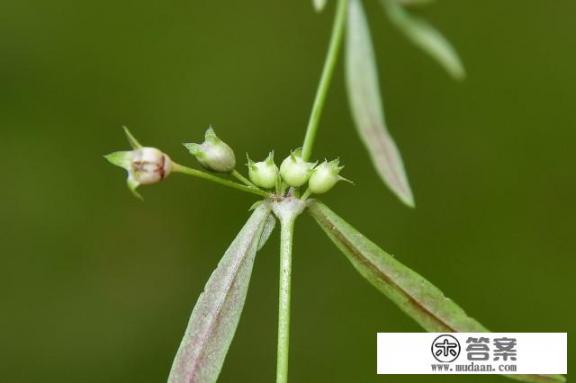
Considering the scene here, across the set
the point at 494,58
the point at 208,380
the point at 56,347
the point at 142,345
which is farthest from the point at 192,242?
the point at 208,380

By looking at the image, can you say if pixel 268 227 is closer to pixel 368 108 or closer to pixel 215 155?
pixel 215 155

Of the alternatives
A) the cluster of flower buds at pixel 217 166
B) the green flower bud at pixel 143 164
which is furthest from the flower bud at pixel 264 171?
the green flower bud at pixel 143 164

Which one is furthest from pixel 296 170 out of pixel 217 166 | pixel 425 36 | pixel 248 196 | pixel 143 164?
pixel 248 196

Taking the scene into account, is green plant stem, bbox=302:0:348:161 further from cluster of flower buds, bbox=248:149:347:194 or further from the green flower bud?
the green flower bud

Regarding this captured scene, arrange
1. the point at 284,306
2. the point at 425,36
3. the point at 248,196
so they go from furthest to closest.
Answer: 1. the point at 248,196
2. the point at 425,36
3. the point at 284,306

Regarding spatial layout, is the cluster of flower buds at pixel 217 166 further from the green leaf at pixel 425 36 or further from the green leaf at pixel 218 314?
the green leaf at pixel 425 36

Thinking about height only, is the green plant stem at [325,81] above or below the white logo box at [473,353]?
above
